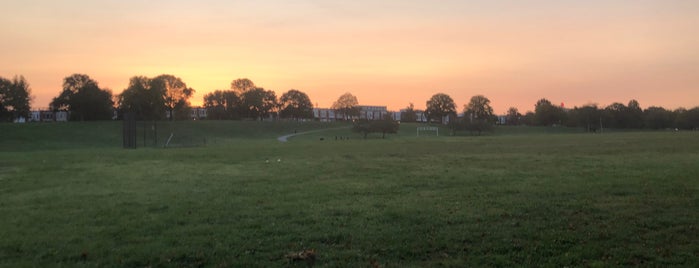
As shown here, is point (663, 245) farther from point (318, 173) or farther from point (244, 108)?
point (244, 108)

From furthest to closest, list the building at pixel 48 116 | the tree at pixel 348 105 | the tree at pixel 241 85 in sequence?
the tree at pixel 348 105, the tree at pixel 241 85, the building at pixel 48 116

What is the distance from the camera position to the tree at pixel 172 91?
10306cm

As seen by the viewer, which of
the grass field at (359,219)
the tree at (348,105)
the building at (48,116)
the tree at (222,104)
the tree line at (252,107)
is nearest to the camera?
the grass field at (359,219)

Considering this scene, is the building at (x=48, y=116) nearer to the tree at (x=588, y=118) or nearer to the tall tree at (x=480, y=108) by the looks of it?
the tall tree at (x=480, y=108)

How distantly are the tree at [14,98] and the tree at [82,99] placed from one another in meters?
10.6

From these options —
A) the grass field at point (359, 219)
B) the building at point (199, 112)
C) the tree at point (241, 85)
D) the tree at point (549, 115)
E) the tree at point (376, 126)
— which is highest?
the tree at point (241, 85)

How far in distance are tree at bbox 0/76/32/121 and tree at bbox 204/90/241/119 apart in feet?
189

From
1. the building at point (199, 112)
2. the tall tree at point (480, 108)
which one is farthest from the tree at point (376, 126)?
the building at point (199, 112)

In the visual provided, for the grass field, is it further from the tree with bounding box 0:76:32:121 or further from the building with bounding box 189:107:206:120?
the building with bounding box 189:107:206:120

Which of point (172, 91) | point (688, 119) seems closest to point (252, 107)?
point (172, 91)

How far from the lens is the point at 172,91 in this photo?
109 metres

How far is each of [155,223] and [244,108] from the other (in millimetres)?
135721

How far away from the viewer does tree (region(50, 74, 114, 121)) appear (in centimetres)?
10369

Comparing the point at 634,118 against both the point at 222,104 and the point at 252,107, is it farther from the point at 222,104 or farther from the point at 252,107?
the point at 222,104
